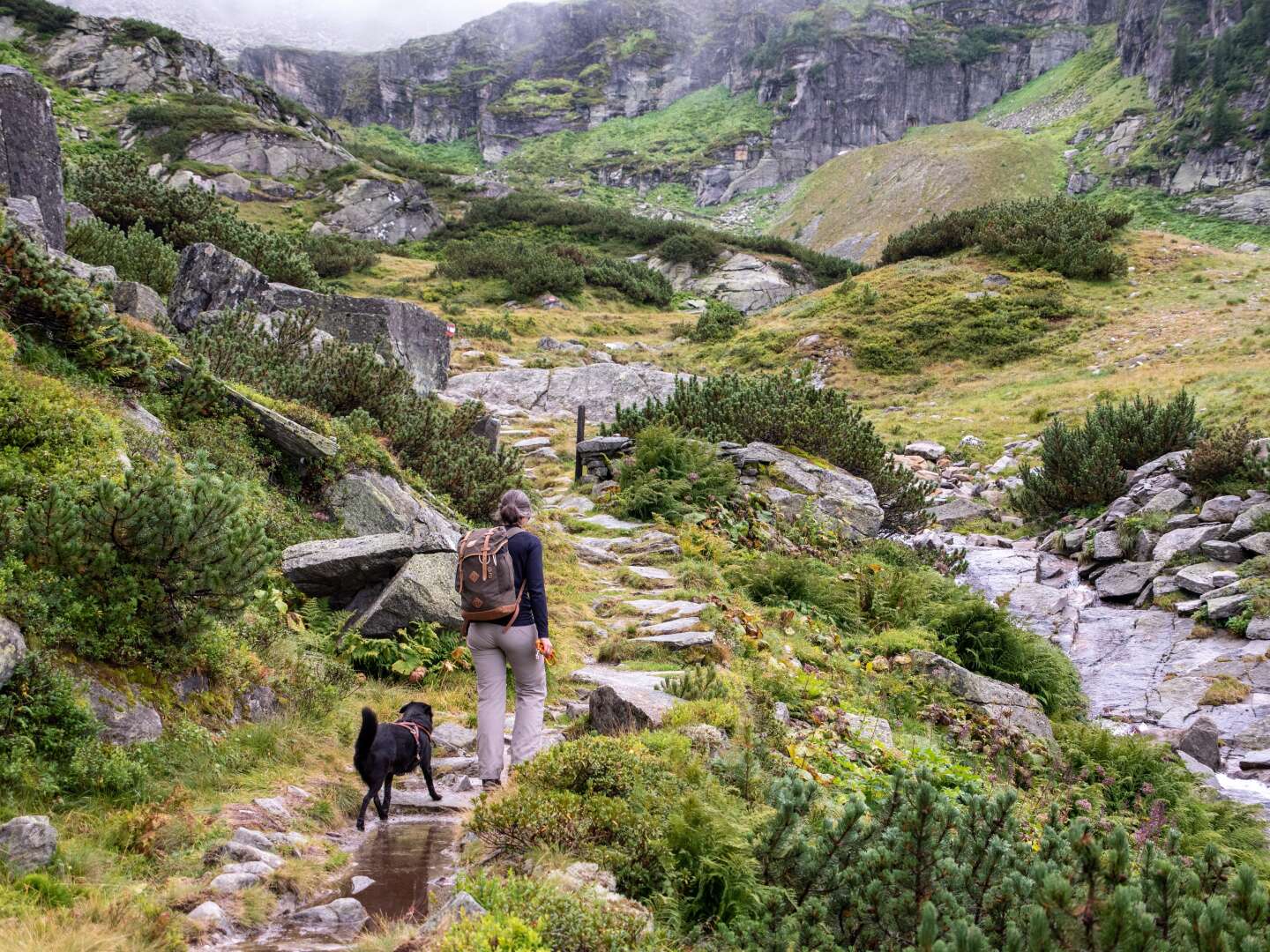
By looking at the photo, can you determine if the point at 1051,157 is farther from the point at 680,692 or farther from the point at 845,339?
the point at 680,692

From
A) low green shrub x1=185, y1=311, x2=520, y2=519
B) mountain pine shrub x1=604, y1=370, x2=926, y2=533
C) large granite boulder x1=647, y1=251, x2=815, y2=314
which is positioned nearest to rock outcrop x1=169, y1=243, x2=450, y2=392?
low green shrub x1=185, y1=311, x2=520, y2=519

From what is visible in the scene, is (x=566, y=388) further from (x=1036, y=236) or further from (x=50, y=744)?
(x=1036, y=236)

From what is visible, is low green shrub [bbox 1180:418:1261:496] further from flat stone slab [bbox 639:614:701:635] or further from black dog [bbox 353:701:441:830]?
black dog [bbox 353:701:441:830]

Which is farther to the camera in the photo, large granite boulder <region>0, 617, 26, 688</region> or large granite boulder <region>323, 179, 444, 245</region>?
large granite boulder <region>323, 179, 444, 245</region>

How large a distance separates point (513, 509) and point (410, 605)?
6.13 ft

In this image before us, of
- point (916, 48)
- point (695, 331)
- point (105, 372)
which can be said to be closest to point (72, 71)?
point (695, 331)

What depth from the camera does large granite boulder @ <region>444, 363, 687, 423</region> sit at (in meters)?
20.0

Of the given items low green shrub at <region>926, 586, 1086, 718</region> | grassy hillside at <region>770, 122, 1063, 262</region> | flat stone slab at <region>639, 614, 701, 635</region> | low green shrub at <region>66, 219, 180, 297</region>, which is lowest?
low green shrub at <region>926, 586, 1086, 718</region>

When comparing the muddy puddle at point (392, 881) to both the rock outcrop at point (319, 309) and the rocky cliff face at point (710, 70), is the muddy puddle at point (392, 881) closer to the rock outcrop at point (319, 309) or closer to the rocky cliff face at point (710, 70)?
the rock outcrop at point (319, 309)

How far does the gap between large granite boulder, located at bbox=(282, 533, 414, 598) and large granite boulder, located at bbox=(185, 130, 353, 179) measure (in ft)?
124

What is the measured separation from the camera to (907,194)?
5419cm

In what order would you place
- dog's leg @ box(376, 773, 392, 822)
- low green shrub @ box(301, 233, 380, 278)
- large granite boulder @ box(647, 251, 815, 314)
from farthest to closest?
large granite boulder @ box(647, 251, 815, 314) < low green shrub @ box(301, 233, 380, 278) < dog's leg @ box(376, 773, 392, 822)

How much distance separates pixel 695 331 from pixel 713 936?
26.6m

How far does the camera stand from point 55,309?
20.2 feet
